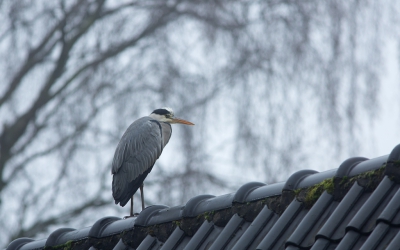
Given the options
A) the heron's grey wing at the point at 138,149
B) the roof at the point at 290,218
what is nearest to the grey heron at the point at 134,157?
the heron's grey wing at the point at 138,149

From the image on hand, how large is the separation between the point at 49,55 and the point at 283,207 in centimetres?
867

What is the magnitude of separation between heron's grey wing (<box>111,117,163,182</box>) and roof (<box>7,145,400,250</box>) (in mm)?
1573

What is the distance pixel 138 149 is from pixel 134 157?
0.40 feet

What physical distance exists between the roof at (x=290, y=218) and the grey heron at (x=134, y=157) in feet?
4.47

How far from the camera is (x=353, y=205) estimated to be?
2963 mm

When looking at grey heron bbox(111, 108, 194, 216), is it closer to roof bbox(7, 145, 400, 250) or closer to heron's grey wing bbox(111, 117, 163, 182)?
heron's grey wing bbox(111, 117, 163, 182)

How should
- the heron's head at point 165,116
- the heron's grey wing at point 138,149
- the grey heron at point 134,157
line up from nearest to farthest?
the grey heron at point 134,157 → the heron's grey wing at point 138,149 → the heron's head at point 165,116

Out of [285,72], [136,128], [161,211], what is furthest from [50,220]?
[161,211]

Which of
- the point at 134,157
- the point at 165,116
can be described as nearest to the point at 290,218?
the point at 134,157

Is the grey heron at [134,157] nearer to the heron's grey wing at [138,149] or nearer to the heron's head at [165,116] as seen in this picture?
the heron's grey wing at [138,149]

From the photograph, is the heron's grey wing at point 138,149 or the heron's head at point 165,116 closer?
the heron's grey wing at point 138,149

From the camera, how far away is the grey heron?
5.72 metres

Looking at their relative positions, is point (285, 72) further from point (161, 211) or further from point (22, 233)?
point (161, 211)

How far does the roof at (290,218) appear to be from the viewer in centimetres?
279
